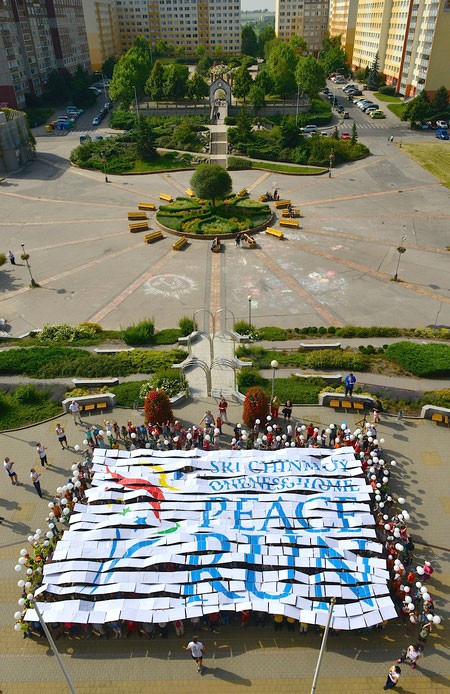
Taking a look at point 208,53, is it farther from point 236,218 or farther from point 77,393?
point 77,393

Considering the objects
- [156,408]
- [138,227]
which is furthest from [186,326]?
[138,227]

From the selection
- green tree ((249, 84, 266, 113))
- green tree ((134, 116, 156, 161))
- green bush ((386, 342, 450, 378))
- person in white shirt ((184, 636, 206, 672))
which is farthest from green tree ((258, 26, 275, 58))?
person in white shirt ((184, 636, 206, 672))

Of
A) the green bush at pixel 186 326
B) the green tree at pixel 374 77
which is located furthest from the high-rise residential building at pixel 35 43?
the green bush at pixel 186 326

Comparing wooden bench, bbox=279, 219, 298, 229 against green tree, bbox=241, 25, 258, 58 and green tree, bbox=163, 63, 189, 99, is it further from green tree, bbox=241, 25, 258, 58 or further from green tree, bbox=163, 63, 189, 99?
green tree, bbox=241, 25, 258, 58

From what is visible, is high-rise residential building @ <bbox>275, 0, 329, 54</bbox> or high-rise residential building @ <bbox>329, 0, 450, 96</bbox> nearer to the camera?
high-rise residential building @ <bbox>329, 0, 450, 96</bbox>

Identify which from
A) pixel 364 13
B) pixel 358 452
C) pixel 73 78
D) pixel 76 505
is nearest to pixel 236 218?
pixel 358 452

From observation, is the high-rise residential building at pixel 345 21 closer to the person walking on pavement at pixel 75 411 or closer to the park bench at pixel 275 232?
the park bench at pixel 275 232

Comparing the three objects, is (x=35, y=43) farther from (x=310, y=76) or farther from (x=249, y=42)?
(x=249, y=42)
